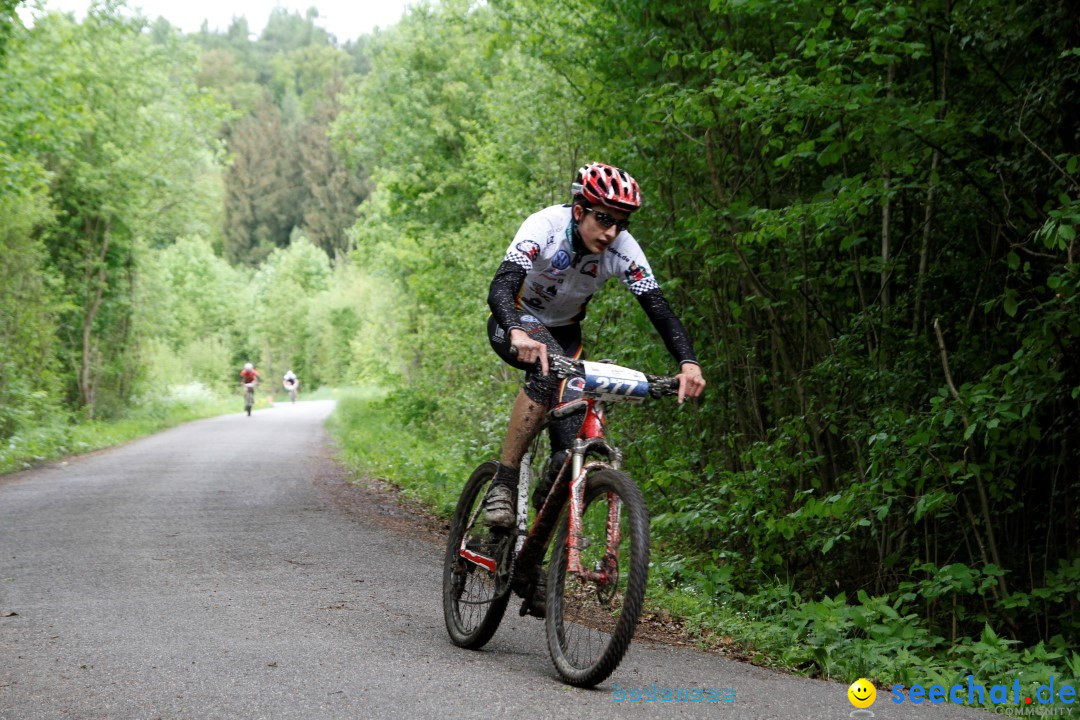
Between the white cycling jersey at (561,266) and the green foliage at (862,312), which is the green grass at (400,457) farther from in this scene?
the white cycling jersey at (561,266)

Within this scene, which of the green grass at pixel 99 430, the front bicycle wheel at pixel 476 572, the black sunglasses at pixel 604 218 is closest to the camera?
the black sunglasses at pixel 604 218

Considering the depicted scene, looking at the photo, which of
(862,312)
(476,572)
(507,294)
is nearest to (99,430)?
(862,312)

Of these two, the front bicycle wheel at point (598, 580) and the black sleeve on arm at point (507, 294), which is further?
the black sleeve on arm at point (507, 294)

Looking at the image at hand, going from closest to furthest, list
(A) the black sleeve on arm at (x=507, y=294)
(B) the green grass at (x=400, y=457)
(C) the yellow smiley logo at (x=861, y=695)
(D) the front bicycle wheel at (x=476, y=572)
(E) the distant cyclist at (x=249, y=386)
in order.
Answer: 1. (C) the yellow smiley logo at (x=861, y=695)
2. (A) the black sleeve on arm at (x=507, y=294)
3. (D) the front bicycle wheel at (x=476, y=572)
4. (B) the green grass at (x=400, y=457)
5. (E) the distant cyclist at (x=249, y=386)

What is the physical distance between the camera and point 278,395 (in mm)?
79312

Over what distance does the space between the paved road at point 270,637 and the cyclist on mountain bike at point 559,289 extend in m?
0.98

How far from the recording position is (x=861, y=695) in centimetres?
459

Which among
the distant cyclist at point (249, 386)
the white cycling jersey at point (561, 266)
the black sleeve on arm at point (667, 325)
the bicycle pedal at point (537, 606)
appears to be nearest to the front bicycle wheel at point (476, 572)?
the bicycle pedal at point (537, 606)

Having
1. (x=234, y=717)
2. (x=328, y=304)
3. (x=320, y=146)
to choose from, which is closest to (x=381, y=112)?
(x=234, y=717)

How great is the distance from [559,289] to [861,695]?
7.73 feet

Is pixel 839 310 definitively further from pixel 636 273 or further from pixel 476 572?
pixel 476 572

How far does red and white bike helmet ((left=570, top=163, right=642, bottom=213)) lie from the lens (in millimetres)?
4871

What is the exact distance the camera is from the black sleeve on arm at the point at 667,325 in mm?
5016

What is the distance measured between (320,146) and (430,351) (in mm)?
92779
